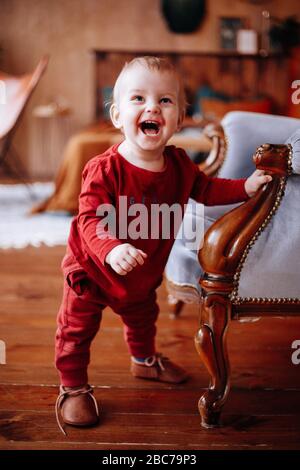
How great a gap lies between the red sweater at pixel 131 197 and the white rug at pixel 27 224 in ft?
5.77

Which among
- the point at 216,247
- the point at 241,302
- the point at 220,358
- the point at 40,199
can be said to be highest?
the point at 216,247

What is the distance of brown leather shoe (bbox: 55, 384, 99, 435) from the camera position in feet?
3.89

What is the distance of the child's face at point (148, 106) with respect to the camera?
1.11 meters

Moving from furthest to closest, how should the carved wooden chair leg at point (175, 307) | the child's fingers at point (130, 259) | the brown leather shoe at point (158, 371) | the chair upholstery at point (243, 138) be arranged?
the carved wooden chair leg at point (175, 307) → the chair upholstery at point (243, 138) → the brown leather shoe at point (158, 371) → the child's fingers at point (130, 259)

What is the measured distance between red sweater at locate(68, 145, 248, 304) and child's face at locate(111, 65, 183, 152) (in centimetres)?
7

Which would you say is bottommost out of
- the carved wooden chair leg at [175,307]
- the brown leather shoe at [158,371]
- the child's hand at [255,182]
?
the carved wooden chair leg at [175,307]

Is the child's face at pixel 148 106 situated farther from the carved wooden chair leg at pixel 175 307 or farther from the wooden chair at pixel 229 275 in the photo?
the carved wooden chair leg at pixel 175 307

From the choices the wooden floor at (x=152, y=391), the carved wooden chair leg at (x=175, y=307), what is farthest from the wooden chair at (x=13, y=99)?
the carved wooden chair leg at (x=175, y=307)

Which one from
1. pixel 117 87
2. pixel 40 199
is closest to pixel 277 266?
pixel 117 87

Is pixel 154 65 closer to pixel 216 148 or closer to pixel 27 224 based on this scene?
pixel 216 148
